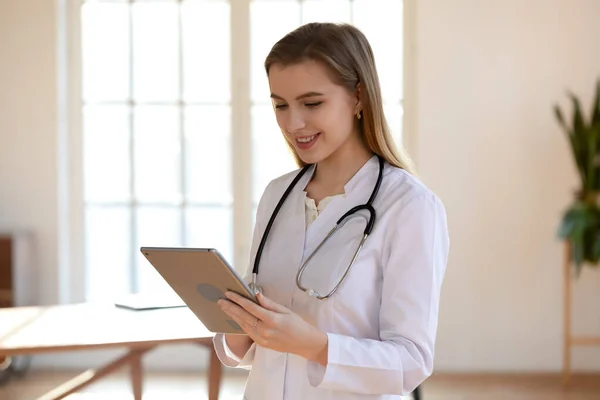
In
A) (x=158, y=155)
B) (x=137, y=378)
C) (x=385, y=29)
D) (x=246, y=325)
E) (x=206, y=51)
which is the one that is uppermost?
(x=385, y=29)

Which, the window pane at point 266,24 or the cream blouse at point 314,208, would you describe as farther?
the window pane at point 266,24

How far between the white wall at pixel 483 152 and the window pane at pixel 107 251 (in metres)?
0.26

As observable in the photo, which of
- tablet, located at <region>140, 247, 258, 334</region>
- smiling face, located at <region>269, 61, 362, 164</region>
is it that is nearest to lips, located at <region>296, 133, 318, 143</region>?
smiling face, located at <region>269, 61, 362, 164</region>

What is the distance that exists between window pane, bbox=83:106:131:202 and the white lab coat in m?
3.95

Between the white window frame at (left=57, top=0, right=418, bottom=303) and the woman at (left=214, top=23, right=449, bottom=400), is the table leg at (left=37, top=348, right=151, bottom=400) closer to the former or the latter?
the woman at (left=214, top=23, right=449, bottom=400)

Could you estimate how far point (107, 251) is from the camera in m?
5.72

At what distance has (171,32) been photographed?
5.62 m

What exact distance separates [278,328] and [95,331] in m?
1.64

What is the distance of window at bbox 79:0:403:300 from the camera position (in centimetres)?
561

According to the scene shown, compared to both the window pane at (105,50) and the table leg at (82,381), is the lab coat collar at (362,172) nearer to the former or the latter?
the table leg at (82,381)

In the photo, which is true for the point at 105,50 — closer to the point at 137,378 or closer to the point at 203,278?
the point at 137,378

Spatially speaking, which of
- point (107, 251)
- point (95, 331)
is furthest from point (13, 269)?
point (95, 331)

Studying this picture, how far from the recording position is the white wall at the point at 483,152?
538 cm

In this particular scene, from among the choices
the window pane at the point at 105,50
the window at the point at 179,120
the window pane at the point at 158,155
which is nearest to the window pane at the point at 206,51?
the window at the point at 179,120
